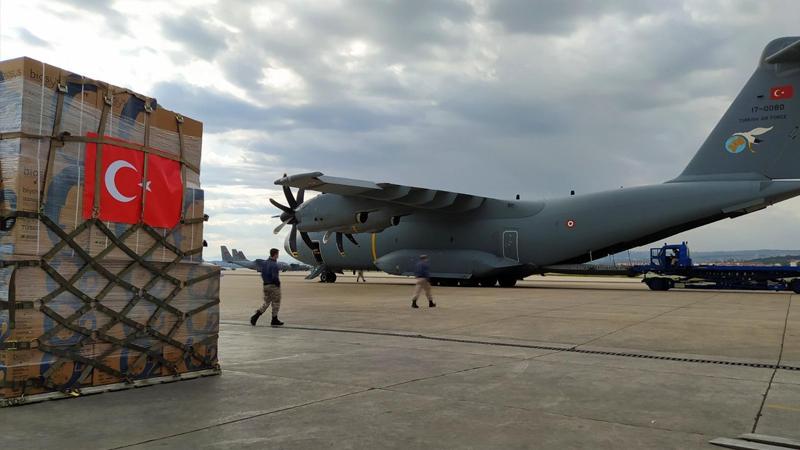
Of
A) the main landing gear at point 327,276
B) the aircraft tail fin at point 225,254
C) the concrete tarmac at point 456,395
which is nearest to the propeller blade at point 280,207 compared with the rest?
the main landing gear at point 327,276

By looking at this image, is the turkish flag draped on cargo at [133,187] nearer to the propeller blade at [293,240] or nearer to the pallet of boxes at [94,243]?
the pallet of boxes at [94,243]

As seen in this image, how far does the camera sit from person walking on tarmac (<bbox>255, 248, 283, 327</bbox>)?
10539 mm

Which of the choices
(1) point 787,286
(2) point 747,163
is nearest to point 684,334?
(2) point 747,163

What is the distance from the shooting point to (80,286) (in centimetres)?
498

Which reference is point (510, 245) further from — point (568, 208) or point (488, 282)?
point (568, 208)

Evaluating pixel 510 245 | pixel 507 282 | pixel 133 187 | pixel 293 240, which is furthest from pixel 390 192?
pixel 133 187

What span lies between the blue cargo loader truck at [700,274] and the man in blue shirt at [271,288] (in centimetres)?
1728

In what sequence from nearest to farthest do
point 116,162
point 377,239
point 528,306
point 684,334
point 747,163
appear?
point 116,162
point 684,334
point 528,306
point 747,163
point 377,239

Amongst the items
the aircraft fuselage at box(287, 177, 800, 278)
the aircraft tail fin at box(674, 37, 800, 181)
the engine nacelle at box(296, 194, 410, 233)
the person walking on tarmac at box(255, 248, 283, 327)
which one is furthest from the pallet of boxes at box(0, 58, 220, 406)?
the aircraft tail fin at box(674, 37, 800, 181)

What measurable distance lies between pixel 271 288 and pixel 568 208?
51.8 ft

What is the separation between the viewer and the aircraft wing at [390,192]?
20422 mm

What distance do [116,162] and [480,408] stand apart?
4163 millimetres

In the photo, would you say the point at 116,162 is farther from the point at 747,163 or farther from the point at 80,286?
A: the point at 747,163

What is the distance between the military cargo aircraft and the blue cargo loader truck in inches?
94.9
